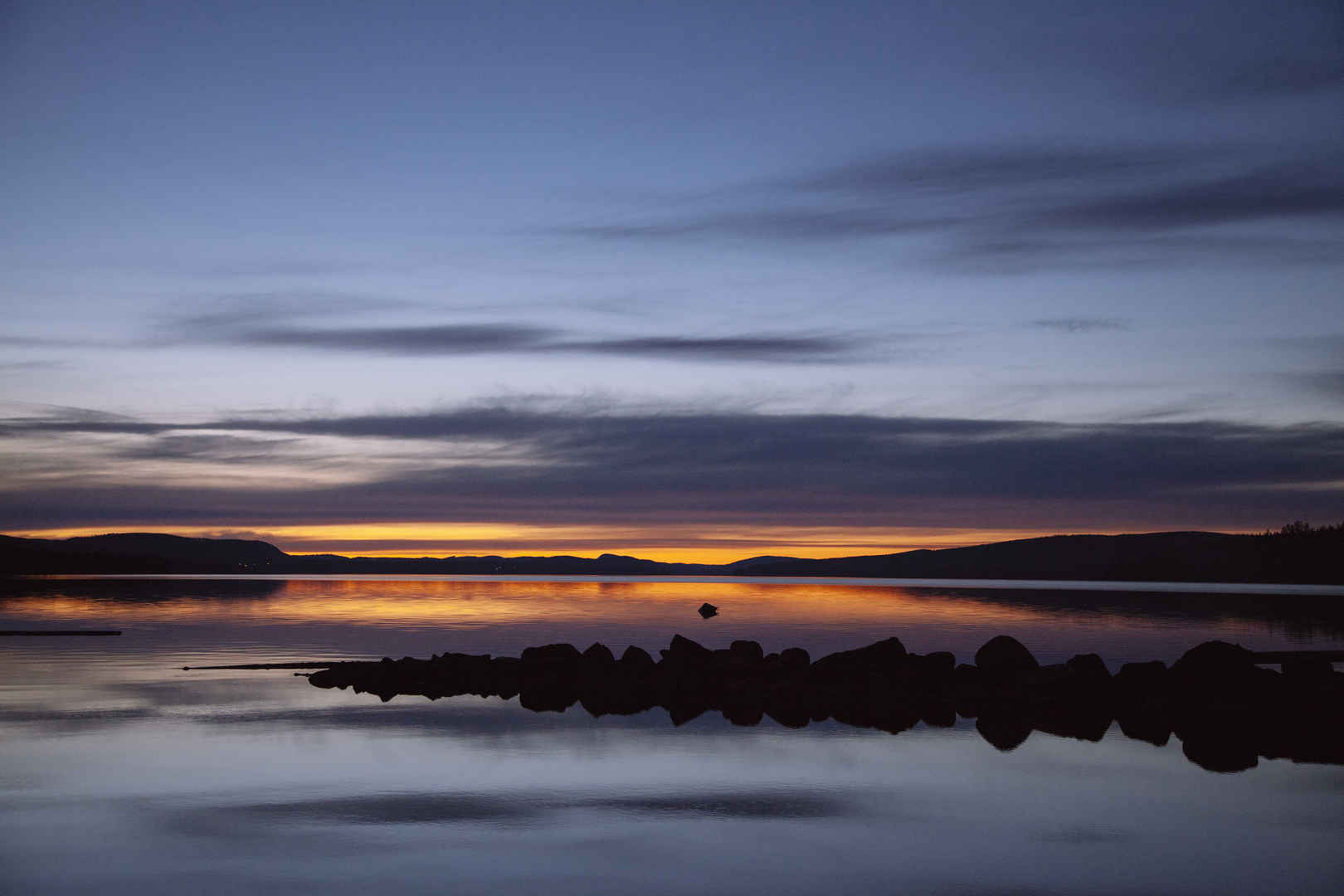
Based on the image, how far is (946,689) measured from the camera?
31375mm

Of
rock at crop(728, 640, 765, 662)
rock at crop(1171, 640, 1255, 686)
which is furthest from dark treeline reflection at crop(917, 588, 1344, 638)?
rock at crop(728, 640, 765, 662)

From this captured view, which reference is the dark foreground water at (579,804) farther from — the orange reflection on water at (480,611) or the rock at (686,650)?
the orange reflection on water at (480,611)

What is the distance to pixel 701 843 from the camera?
15.8 meters

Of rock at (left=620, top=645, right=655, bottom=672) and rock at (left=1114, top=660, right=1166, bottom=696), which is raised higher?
rock at (left=1114, top=660, right=1166, bottom=696)

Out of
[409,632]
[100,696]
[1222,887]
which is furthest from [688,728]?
[409,632]

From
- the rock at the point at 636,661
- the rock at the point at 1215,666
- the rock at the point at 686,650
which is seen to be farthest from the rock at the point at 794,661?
the rock at the point at 1215,666

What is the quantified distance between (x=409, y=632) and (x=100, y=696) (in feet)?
104

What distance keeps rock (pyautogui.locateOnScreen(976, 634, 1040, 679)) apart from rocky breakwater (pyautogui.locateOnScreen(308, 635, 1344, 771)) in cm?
5

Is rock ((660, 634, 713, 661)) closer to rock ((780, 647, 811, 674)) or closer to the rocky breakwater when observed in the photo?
the rocky breakwater

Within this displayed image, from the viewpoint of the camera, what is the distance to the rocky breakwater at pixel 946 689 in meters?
26.1

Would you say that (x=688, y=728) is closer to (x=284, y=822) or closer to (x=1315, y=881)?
(x=284, y=822)

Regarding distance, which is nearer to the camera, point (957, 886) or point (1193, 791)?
point (957, 886)

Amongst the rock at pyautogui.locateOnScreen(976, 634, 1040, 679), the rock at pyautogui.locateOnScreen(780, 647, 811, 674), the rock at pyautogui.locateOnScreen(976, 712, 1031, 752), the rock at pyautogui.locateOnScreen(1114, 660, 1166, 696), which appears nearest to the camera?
the rock at pyautogui.locateOnScreen(976, 712, 1031, 752)

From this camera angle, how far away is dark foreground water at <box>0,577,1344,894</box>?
1432cm
